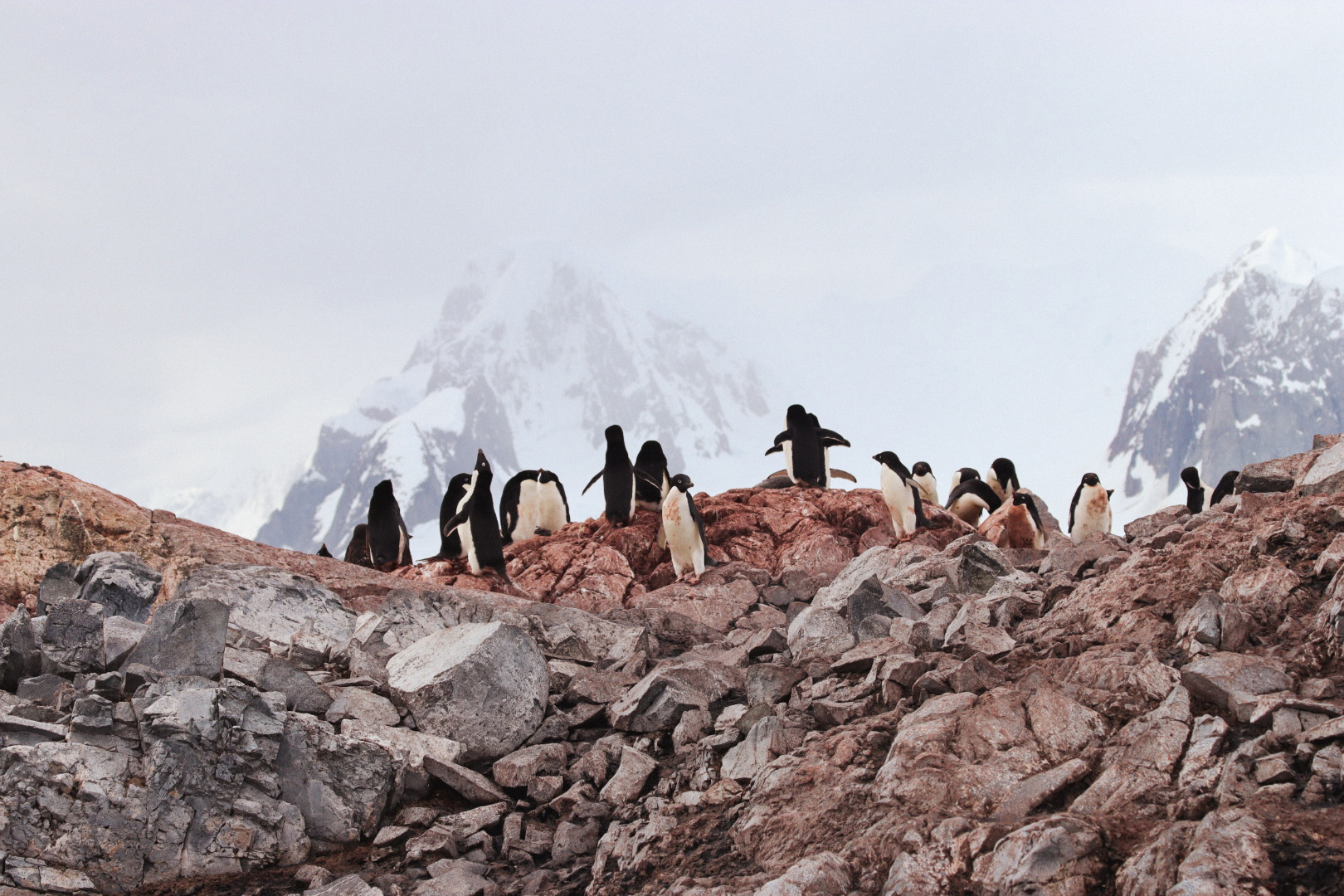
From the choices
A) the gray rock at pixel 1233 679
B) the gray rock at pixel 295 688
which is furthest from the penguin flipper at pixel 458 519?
the gray rock at pixel 1233 679

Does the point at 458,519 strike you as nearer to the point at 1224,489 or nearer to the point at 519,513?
the point at 519,513

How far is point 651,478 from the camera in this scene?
61.4 feet

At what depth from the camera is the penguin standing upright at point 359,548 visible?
1895 centimetres

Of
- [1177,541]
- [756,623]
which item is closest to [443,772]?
[756,623]

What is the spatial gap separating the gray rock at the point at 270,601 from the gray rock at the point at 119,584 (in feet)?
1.06

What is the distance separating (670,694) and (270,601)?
442 cm

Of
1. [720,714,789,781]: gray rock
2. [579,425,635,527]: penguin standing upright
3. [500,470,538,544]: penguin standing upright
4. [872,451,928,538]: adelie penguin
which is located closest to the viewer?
[720,714,789,781]: gray rock

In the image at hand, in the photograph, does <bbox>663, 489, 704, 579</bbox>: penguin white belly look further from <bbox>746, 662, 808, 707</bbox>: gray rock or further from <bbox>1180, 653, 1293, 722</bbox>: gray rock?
<bbox>1180, 653, 1293, 722</bbox>: gray rock

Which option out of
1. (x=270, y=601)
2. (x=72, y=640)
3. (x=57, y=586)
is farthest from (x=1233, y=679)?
(x=57, y=586)

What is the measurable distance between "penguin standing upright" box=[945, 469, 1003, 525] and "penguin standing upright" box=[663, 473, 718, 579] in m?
6.87

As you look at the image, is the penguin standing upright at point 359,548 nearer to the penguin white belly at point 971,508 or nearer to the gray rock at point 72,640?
the gray rock at point 72,640

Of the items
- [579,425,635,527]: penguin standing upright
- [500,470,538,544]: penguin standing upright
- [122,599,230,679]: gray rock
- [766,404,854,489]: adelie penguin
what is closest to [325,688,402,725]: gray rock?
[122,599,230,679]: gray rock

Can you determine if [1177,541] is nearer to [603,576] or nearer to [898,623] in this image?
[898,623]

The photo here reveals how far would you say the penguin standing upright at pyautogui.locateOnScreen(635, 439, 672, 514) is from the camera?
1839cm
